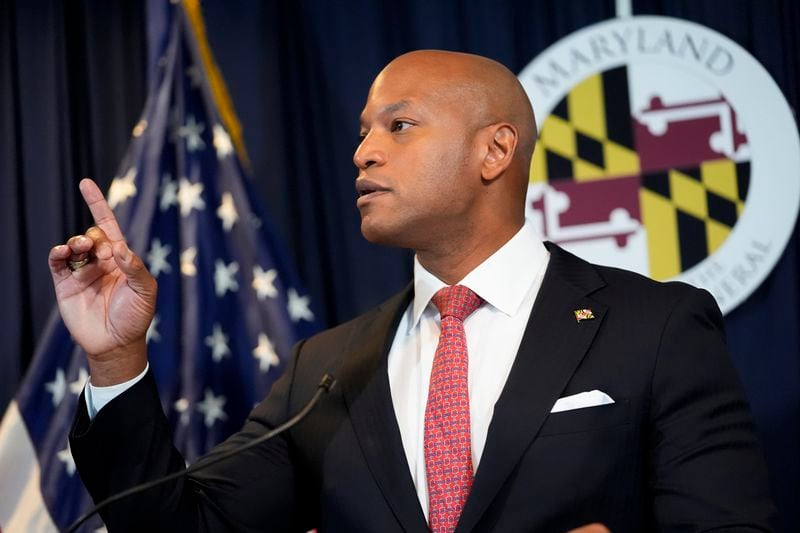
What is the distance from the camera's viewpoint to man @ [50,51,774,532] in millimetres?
1666

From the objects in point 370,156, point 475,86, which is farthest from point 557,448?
point 475,86

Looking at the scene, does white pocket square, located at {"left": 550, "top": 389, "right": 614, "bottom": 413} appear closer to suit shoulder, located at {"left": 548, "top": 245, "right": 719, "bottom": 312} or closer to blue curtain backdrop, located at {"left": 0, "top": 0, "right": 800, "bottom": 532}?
suit shoulder, located at {"left": 548, "top": 245, "right": 719, "bottom": 312}

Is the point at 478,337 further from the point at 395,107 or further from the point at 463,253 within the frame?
the point at 395,107

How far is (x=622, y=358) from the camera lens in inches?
Answer: 69.0

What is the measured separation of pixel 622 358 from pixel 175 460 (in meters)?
0.75

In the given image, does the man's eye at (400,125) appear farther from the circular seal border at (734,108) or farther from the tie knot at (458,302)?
the circular seal border at (734,108)

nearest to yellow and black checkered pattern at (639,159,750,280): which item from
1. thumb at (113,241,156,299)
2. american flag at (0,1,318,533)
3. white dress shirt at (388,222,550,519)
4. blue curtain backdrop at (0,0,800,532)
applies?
blue curtain backdrop at (0,0,800,532)

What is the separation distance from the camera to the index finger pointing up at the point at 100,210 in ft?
5.57

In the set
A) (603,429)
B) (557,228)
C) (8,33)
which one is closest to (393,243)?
(603,429)

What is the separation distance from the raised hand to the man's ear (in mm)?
699

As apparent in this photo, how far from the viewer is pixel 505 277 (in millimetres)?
1980

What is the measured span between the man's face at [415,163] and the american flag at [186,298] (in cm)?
110

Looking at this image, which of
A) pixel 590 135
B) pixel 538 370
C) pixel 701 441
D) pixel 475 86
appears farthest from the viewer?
pixel 590 135

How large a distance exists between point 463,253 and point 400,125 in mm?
272
